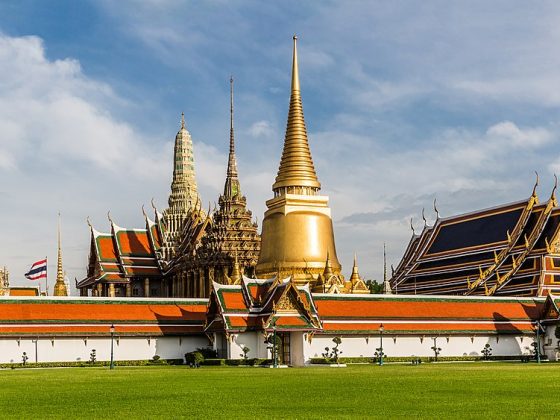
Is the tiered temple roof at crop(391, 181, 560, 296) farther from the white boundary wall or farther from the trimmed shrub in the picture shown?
the trimmed shrub

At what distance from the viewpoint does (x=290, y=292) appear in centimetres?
5081

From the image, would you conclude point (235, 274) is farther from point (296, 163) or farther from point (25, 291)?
point (25, 291)

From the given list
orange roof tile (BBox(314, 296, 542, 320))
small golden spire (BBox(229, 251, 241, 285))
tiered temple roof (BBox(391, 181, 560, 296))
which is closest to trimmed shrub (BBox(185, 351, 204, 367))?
A: orange roof tile (BBox(314, 296, 542, 320))

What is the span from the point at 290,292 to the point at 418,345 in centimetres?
975

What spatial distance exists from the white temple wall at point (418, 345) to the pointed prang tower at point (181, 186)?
51.1 meters

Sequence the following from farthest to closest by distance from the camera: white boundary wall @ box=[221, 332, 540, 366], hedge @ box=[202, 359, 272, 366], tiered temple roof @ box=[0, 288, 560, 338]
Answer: white boundary wall @ box=[221, 332, 540, 366] → tiered temple roof @ box=[0, 288, 560, 338] → hedge @ box=[202, 359, 272, 366]

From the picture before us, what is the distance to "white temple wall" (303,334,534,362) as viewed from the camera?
52938mm

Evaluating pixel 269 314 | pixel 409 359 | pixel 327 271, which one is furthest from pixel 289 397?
pixel 327 271

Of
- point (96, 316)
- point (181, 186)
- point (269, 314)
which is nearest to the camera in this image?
point (269, 314)

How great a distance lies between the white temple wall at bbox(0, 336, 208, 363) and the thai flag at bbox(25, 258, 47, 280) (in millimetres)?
25431

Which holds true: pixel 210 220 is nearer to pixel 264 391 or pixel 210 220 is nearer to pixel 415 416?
pixel 264 391

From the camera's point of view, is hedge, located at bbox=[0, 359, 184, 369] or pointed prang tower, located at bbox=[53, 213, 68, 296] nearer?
hedge, located at bbox=[0, 359, 184, 369]

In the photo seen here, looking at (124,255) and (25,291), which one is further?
(124,255)

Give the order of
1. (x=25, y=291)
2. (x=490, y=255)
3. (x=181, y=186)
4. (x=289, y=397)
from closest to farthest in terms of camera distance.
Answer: (x=289, y=397) < (x=490, y=255) < (x=25, y=291) < (x=181, y=186)
